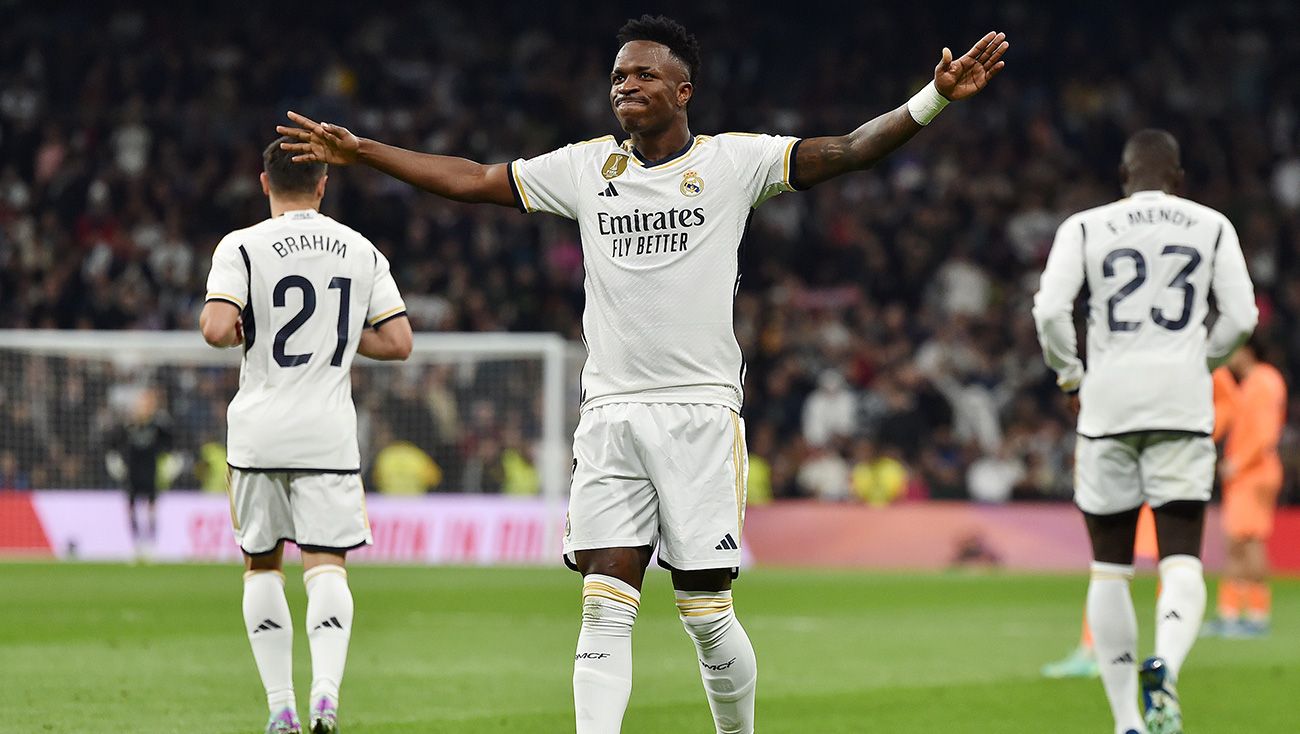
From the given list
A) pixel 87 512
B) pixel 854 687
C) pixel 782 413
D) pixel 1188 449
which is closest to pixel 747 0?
pixel 782 413

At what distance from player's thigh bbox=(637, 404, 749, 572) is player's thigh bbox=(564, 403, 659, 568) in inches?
1.9

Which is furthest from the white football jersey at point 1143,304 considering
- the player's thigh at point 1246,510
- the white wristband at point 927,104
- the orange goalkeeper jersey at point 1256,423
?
the player's thigh at point 1246,510

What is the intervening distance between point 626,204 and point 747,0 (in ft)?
78.9

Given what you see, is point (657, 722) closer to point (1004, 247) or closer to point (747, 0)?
point (1004, 247)

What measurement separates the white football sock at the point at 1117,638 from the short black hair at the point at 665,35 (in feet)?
8.76

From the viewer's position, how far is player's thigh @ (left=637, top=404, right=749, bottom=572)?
536cm

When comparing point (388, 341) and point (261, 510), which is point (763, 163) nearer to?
point (388, 341)

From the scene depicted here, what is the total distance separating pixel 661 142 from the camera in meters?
5.55

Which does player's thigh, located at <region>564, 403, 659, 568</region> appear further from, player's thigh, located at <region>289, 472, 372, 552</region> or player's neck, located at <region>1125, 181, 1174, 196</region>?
player's neck, located at <region>1125, 181, 1174, 196</region>

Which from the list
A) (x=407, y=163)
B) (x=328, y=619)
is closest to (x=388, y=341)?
(x=328, y=619)

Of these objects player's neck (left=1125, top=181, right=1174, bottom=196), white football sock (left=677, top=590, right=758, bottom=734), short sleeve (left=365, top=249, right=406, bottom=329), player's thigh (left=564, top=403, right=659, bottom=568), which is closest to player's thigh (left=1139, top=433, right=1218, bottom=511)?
player's neck (left=1125, top=181, right=1174, bottom=196)

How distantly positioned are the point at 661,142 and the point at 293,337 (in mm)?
1889

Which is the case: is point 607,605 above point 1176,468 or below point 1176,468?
below

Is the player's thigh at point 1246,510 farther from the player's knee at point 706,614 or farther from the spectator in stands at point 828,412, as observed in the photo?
the spectator in stands at point 828,412
